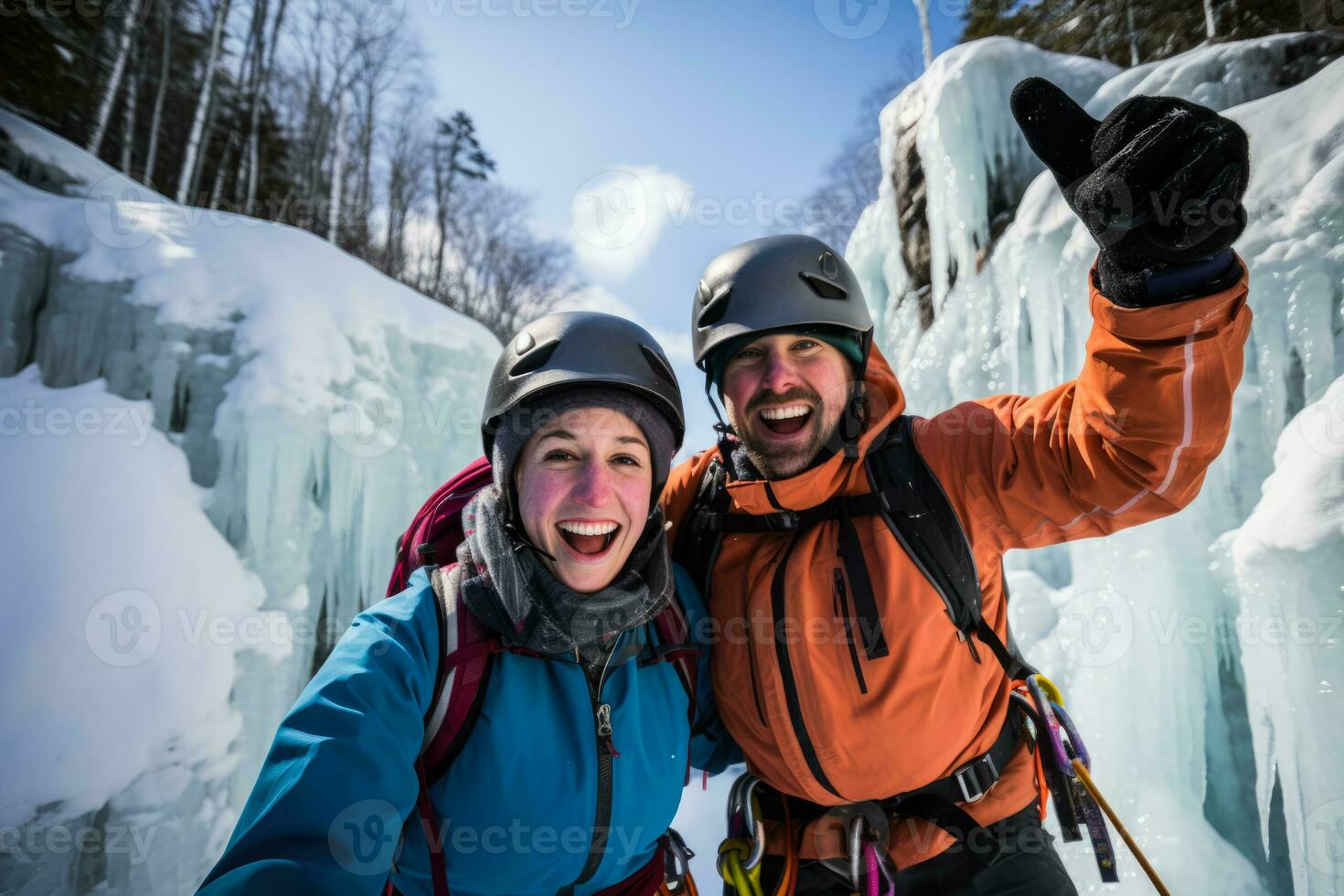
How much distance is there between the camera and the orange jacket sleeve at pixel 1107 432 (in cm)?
122

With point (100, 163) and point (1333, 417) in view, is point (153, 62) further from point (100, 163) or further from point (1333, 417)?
point (1333, 417)

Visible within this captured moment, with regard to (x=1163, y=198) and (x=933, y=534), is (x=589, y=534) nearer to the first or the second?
(x=933, y=534)

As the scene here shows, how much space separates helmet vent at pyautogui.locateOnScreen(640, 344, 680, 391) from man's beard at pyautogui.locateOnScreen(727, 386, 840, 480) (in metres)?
0.25

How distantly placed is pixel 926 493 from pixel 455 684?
1226mm

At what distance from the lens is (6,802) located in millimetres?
3877

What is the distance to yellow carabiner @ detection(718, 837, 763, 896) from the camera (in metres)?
1.93

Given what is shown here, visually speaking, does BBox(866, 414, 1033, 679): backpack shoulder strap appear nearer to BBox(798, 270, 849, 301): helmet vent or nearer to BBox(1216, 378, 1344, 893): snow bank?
BBox(798, 270, 849, 301): helmet vent

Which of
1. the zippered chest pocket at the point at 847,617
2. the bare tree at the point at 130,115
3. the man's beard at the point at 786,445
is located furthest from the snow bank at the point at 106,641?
the bare tree at the point at 130,115

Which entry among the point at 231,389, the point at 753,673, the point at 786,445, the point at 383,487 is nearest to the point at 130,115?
the point at 231,389

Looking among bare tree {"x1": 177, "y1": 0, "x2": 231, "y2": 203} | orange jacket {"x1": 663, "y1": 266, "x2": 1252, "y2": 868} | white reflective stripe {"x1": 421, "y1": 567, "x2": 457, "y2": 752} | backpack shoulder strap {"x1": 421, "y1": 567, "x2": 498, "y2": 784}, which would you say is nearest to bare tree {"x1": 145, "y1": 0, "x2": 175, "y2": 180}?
bare tree {"x1": 177, "y1": 0, "x2": 231, "y2": 203}

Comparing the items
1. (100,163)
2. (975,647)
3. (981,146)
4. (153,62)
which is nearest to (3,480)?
(100,163)

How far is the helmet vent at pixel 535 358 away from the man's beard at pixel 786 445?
0.61 m

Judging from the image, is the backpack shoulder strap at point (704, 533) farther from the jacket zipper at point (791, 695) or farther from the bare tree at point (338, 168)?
the bare tree at point (338, 168)

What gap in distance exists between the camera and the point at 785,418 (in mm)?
1862
